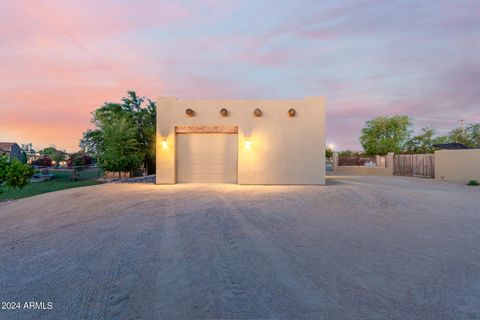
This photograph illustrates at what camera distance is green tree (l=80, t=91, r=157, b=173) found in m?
16.0

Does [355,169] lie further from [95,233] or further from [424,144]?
[95,233]

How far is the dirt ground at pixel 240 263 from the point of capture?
2039 mm

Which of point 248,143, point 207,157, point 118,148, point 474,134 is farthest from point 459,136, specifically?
point 118,148

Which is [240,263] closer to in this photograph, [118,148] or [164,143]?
[164,143]

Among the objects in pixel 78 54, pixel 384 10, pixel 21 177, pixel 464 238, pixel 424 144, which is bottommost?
pixel 464 238

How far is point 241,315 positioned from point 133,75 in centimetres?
1745

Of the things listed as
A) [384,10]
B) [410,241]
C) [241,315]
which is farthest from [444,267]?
[384,10]

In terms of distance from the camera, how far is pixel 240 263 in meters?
2.90

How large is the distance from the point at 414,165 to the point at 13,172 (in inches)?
827

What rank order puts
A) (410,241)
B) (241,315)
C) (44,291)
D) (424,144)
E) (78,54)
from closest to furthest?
(241,315) → (44,291) → (410,241) → (78,54) → (424,144)

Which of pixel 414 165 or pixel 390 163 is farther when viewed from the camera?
pixel 390 163

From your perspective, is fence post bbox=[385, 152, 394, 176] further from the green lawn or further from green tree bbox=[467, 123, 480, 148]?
the green lawn

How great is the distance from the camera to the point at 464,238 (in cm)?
386

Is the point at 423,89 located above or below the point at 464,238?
above
